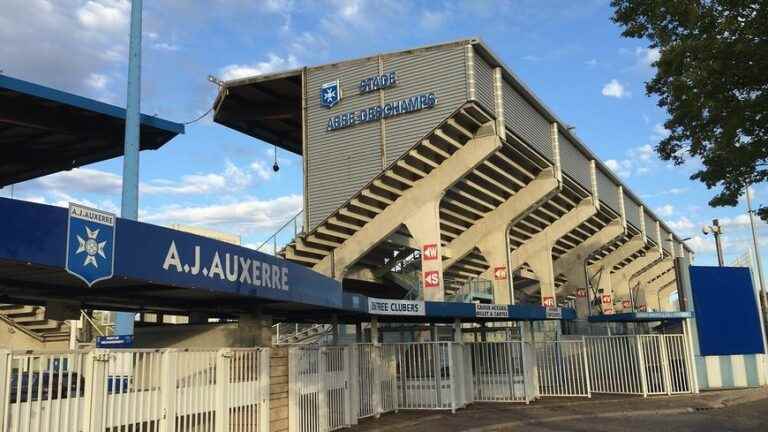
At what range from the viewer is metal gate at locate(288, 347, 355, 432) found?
12461mm

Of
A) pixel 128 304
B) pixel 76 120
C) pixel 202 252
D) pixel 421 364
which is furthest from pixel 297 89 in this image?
pixel 202 252

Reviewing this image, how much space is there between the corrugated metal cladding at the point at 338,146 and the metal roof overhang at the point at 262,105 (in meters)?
2.01

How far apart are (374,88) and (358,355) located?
12.0 metres

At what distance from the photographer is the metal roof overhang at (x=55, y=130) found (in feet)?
77.8

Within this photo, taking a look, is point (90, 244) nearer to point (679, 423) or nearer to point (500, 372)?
point (679, 423)

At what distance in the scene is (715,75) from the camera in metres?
10.5

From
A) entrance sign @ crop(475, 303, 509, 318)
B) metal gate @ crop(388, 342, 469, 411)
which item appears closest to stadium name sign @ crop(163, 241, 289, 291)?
metal gate @ crop(388, 342, 469, 411)


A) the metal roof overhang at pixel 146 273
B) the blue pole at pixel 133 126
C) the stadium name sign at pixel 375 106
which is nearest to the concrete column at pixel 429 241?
the stadium name sign at pixel 375 106

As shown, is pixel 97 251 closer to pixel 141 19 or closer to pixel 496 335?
pixel 141 19

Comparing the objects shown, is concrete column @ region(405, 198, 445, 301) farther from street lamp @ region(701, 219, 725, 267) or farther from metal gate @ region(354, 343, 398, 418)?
street lamp @ region(701, 219, 725, 267)

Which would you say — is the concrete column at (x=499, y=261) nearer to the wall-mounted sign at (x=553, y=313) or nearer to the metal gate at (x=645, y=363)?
the wall-mounted sign at (x=553, y=313)

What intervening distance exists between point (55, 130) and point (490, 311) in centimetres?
1862

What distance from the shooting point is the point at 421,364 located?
59.1 ft

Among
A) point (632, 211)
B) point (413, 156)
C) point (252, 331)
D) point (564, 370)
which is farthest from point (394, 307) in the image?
point (632, 211)
